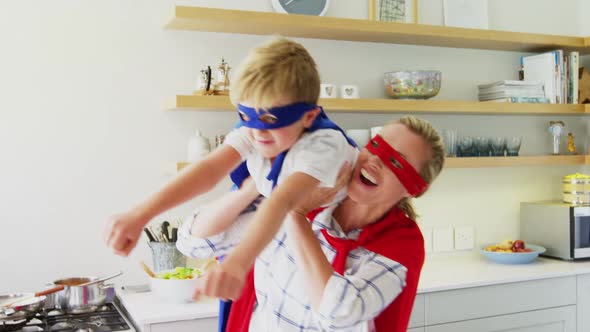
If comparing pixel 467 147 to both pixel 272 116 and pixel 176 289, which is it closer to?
pixel 176 289

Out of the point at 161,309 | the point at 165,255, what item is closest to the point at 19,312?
the point at 161,309

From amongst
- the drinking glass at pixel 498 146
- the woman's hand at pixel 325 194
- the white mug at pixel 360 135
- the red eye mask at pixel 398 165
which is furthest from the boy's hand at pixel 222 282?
the drinking glass at pixel 498 146

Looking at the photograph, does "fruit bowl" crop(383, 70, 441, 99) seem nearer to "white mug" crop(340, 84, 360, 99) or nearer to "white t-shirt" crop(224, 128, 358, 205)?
"white mug" crop(340, 84, 360, 99)

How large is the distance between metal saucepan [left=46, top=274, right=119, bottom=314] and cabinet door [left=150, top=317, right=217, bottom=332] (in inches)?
13.2

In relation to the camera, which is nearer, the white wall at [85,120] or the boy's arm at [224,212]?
the boy's arm at [224,212]

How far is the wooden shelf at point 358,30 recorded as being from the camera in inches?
112

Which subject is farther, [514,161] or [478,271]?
[514,161]

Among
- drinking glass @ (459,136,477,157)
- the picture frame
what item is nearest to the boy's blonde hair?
the picture frame

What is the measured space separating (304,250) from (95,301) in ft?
4.81

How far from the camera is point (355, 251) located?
1567 millimetres

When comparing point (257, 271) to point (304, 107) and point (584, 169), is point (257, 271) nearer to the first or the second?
point (304, 107)

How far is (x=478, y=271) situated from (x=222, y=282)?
254cm

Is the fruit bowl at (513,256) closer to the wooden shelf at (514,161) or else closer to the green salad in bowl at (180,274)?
the wooden shelf at (514,161)

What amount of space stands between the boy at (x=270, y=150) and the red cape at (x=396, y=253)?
290 millimetres
